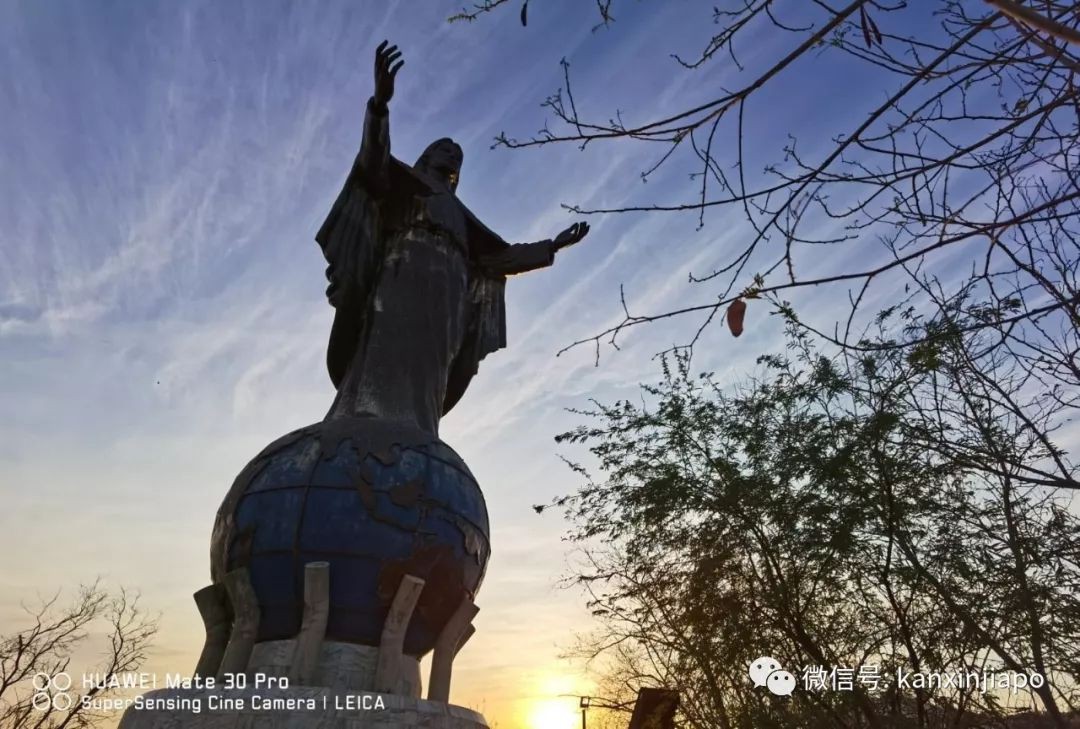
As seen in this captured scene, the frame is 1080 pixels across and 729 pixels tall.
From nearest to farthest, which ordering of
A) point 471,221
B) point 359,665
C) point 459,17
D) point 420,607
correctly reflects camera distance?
point 459,17 < point 359,665 < point 420,607 < point 471,221

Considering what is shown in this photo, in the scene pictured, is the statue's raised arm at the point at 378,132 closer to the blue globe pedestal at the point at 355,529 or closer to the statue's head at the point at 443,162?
the statue's head at the point at 443,162

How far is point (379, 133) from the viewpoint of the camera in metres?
5.11

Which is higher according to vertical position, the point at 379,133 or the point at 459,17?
the point at 379,133

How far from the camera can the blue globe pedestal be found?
3877 millimetres

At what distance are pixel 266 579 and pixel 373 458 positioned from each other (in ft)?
2.47

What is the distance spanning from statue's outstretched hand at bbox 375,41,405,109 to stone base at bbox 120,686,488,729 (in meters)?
3.20

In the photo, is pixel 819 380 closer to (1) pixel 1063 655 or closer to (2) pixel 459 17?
(1) pixel 1063 655

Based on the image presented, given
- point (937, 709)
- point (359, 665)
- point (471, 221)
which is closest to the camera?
point (359, 665)

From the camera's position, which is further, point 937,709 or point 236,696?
point 937,709

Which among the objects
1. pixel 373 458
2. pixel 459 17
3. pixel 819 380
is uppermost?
pixel 819 380

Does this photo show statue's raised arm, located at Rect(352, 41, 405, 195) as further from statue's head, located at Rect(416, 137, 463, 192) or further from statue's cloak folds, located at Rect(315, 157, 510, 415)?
statue's head, located at Rect(416, 137, 463, 192)

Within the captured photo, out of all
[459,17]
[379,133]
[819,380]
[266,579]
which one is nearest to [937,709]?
[819,380]

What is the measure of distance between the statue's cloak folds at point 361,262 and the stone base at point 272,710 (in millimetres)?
2380

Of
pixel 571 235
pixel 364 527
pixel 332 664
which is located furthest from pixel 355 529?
pixel 571 235
